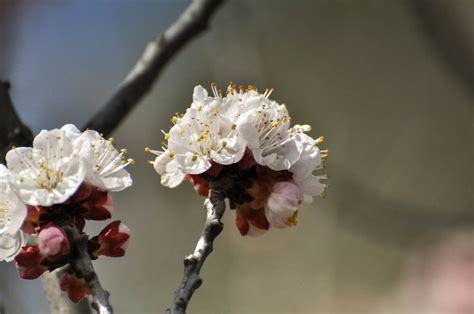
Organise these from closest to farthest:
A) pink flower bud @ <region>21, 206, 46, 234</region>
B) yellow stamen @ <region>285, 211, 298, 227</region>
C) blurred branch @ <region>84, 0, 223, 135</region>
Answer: pink flower bud @ <region>21, 206, 46, 234</region>, yellow stamen @ <region>285, 211, 298, 227</region>, blurred branch @ <region>84, 0, 223, 135</region>

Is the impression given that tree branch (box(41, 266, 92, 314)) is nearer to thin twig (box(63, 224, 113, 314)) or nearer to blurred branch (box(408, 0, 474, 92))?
thin twig (box(63, 224, 113, 314))

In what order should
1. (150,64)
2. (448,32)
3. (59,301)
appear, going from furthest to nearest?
(150,64) < (448,32) < (59,301)

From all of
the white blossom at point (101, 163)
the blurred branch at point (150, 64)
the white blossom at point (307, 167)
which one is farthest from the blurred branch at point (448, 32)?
the white blossom at point (101, 163)

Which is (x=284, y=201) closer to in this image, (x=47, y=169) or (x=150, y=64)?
(x=47, y=169)

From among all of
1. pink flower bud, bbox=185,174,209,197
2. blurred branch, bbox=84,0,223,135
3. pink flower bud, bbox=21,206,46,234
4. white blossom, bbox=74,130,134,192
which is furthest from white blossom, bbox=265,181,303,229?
blurred branch, bbox=84,0,223,135

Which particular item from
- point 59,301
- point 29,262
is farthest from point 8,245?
point 59,301

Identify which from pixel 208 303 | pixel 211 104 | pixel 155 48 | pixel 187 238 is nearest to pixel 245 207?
Result: pixel 211 104

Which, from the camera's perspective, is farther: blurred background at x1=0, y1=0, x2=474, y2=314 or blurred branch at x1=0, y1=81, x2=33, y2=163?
blurred background at x1=0, y1=0, x2=474, y2=314
